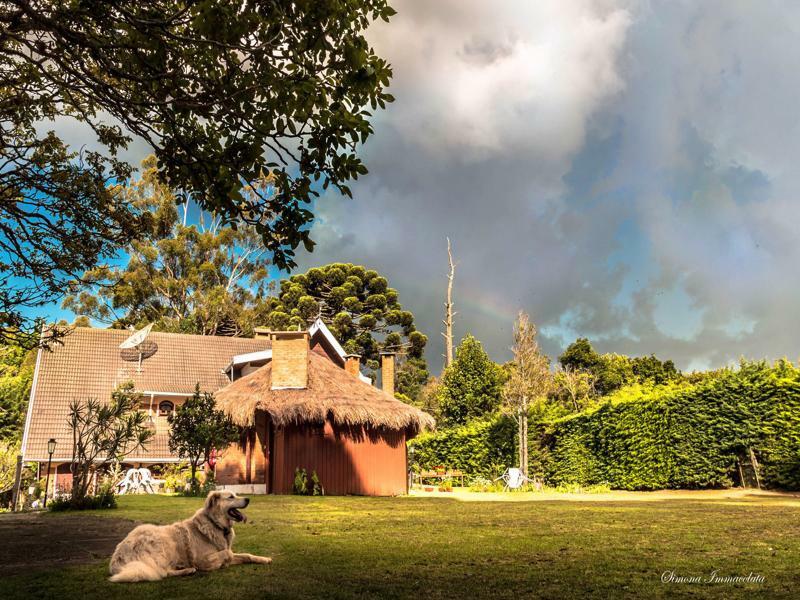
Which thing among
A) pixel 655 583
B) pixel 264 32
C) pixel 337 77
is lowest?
pixel 655 583

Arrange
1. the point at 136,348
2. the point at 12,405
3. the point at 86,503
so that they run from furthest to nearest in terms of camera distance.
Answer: the point at 12,405, the point at 136,348, the point at 86,503

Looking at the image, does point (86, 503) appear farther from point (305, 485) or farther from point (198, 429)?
point (305, 485)

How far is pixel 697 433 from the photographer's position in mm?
21188

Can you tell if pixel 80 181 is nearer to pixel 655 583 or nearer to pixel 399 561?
pixel 399 561

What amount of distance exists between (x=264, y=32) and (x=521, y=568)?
5.91m

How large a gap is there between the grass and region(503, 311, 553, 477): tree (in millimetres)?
17020

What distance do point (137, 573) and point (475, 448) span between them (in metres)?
28.3

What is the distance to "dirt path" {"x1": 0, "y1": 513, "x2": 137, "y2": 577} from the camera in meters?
6.99

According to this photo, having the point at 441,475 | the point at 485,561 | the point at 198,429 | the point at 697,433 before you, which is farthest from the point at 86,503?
the point at 441,475

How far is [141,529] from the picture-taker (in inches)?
241

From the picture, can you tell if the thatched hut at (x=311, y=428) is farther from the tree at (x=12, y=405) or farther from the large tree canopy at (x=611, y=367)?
the large tree canopy at (x=611, y=367)

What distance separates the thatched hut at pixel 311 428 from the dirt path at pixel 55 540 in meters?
9.95

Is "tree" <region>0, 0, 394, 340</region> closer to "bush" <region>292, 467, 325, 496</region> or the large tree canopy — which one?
"bush" <region>292, 467, 325, 496</region>

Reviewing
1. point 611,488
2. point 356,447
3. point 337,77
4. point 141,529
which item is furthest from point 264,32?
point 611,488
